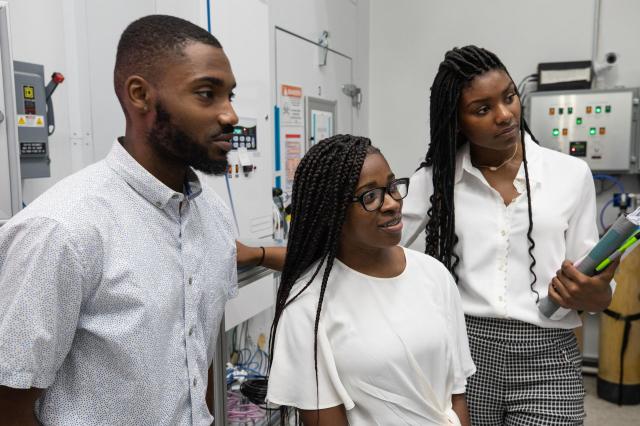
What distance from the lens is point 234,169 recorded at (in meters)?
2.36

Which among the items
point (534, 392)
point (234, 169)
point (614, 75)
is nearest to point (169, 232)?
point (534, 392)

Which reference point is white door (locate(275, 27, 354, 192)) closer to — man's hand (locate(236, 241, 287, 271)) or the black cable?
the black cable

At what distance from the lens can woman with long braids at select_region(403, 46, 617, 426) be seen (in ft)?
4.18

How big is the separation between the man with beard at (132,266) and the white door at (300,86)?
6.36ft

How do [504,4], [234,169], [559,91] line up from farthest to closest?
1. [504,4]
2. [559,91]
3. [234,169]

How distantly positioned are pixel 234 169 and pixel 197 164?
1277 mm

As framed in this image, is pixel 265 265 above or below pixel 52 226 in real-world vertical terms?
below

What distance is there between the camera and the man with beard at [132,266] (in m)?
0.86

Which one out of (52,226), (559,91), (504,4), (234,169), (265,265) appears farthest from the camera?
(504,4)

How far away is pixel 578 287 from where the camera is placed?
3.93 ft


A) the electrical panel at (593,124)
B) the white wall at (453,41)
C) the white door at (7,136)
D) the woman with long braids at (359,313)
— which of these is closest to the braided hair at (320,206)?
the woman with long braids at (359,313)

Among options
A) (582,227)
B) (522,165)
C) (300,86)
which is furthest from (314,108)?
(582,227)

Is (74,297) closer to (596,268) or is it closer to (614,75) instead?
(596,268)

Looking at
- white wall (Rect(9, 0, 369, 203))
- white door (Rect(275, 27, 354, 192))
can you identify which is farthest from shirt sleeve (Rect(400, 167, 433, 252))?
white door (Rect(275, 27, 354, 192))
